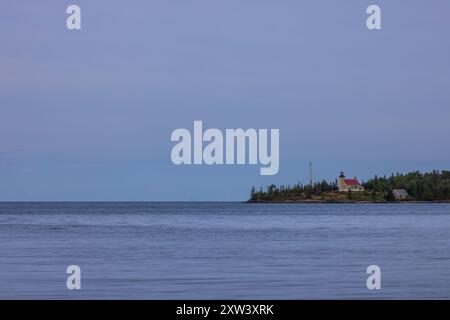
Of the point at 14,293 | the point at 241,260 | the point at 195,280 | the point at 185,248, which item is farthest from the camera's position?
the point at 185,248

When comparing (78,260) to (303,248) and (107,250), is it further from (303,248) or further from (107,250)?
(303,248)

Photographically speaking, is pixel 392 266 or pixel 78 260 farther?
pixel 78 260

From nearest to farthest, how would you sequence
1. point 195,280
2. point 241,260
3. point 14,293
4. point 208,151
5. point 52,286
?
point 208,151, point 14,293, point 52,286, point 195,280, point 241,260

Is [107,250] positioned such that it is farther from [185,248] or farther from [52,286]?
[52,286]

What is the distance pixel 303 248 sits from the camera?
43.3 metres

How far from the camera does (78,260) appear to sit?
36562mm

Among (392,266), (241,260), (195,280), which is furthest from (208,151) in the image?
(241,260)

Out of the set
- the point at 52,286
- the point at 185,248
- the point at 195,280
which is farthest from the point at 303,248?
the point at 52,286

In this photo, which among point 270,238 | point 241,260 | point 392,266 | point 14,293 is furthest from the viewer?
point 270,238
